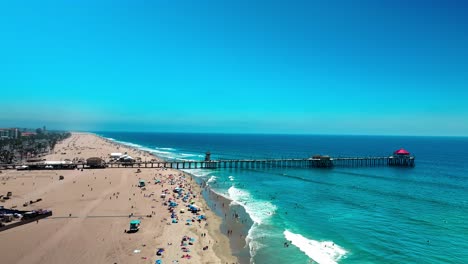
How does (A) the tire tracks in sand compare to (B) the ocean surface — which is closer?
(A) the tire tracks in sand

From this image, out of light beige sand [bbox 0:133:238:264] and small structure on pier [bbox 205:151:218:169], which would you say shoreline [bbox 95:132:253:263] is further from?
small structure on pier [bbox 205:151:218:169]

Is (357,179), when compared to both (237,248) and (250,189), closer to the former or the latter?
(250,189)

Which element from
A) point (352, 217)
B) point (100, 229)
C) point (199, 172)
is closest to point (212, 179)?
point (199, 172)

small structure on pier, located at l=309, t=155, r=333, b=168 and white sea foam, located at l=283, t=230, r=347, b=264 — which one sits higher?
small structure on pier, located at l=309, t=155, r=333, b=168

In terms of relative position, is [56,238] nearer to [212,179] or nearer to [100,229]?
[100,229]

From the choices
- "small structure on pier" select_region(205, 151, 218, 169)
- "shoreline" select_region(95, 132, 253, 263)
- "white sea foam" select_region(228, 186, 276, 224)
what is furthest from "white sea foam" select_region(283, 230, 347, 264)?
"small structure on pier" select_region(205, 151, 218, 169)

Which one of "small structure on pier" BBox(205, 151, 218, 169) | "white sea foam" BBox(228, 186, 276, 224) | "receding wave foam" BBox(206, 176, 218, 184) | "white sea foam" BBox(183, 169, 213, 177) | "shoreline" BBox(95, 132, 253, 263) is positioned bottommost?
"shoreline" BBox(95, 132, 253, 263)

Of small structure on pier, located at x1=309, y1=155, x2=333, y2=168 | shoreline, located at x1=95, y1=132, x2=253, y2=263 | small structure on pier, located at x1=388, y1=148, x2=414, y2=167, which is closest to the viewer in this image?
shoreline, located at x1=95, y1=132, x2=253, y2=263
